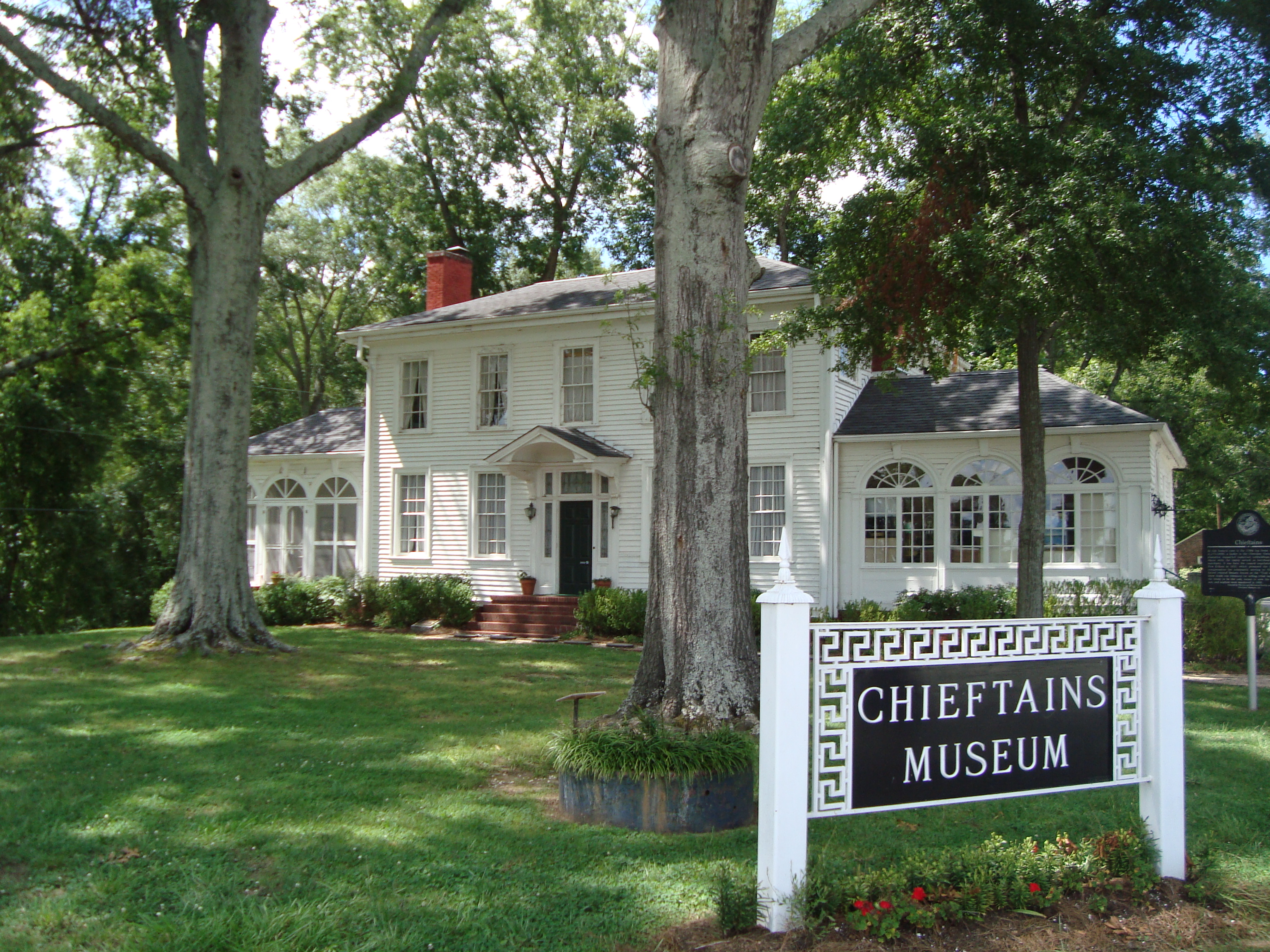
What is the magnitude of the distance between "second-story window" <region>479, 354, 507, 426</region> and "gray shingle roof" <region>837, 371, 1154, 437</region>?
7.04 m

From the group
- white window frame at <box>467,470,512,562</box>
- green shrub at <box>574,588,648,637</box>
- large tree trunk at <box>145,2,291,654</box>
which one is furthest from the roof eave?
large tree trunk at <box>145,2,291,654</box>

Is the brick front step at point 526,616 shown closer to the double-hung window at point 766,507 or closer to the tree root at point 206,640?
the double-hung window at point 766,507

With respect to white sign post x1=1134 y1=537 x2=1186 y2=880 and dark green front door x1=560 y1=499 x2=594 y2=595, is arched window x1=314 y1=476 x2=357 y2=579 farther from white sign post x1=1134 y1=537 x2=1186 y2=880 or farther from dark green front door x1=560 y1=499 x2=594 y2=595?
white sign post x1=1134 y1=537 x2=1186 y2=880

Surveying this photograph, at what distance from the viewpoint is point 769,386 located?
18.5 m

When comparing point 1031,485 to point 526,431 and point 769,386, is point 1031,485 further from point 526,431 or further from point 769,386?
point 526,431

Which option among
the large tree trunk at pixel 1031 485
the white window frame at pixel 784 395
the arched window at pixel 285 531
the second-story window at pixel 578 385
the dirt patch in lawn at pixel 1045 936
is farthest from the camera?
the arched window at pixel 285 531

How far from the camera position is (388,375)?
22.0 m

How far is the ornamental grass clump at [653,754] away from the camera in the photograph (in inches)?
224

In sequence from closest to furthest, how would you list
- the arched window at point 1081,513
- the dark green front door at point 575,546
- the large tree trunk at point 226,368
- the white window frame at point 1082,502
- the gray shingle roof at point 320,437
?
the large tree trunk at point 226,368 < the white window frame at point 1082,502 < the arched window at point 1081,513 < the dark green front door at point 575,546 < the gray shingle roof at point 320,437

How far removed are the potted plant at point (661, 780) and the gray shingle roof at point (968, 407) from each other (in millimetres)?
12035

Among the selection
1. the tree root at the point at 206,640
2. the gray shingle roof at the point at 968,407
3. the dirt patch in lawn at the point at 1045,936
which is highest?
the gray shingle roof at the point at 968,407

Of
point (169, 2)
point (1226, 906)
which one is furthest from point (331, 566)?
point (1226, 906)

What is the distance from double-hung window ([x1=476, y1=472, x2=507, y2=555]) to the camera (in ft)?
67.8

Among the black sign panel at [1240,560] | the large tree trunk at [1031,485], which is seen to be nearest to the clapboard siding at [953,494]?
the large tree trunk at [1031,485]
